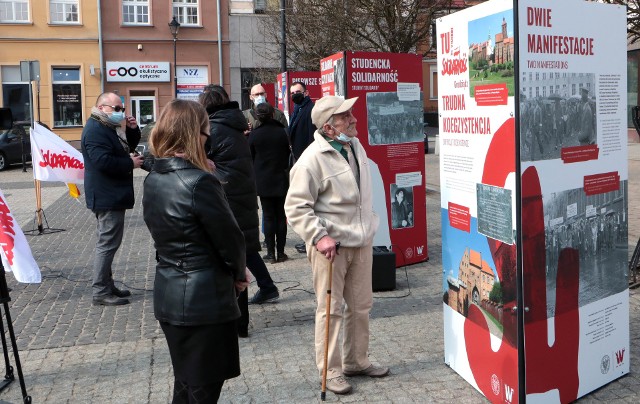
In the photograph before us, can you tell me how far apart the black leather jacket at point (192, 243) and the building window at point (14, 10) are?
33.8 metres

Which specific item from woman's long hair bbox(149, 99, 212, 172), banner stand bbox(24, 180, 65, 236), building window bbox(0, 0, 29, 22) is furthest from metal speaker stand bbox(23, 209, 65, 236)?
building window bbox(0, 0, 29, 22)

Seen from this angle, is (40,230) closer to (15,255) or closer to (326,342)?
(15,255)

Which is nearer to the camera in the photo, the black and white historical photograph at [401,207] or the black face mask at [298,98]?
the black and white historical photograph at [401,207]

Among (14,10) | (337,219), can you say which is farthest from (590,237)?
(14,10)

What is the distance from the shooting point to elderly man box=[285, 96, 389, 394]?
4668mm

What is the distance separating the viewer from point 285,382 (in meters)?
5.05

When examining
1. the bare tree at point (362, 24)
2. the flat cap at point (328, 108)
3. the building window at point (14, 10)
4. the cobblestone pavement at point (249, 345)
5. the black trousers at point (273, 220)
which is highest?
the building window at point (14, 10)

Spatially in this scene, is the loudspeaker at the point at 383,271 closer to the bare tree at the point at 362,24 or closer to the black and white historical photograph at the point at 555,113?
the black and white historical photograph at the point at 555,113

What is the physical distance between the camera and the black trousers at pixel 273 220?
9.20 m

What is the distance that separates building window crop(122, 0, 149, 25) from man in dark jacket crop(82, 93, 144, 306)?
29601mm

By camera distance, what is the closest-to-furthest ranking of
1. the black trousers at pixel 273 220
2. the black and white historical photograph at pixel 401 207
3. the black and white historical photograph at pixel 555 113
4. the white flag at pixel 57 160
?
the black and white historical photograph at pixel 555 113 < the black and white historical photograph at pixel 401 207 < the black trousers at pixel 273 220 < the white flag at pixel 57 160

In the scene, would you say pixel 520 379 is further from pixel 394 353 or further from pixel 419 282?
pixel 419 282

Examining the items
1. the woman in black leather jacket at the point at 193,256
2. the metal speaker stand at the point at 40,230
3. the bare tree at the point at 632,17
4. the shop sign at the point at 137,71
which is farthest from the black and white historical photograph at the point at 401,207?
the shop sign at the point at 137,71

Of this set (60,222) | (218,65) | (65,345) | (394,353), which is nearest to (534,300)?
(394,353)
